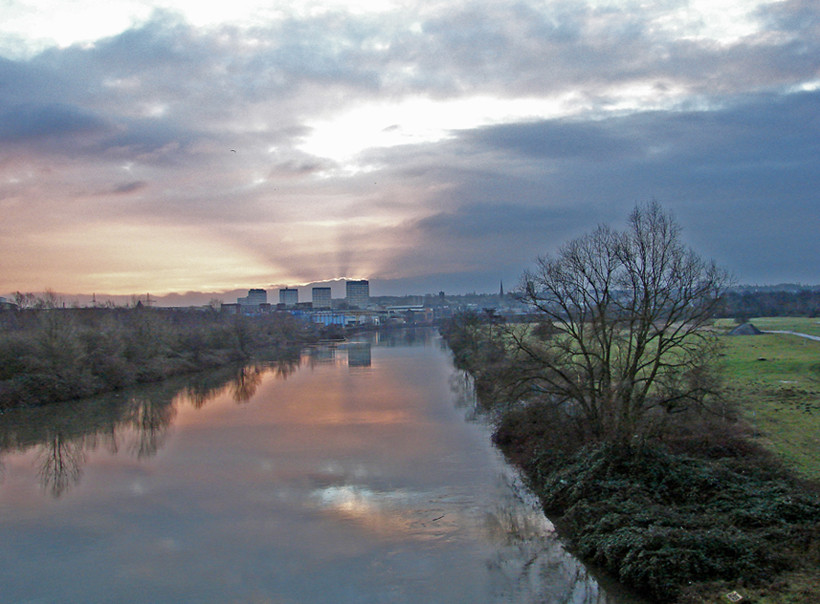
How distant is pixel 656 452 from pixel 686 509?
2.12 m

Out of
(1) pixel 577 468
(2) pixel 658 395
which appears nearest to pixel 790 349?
(2) pixel 658 395

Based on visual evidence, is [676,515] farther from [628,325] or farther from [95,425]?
[95,425]

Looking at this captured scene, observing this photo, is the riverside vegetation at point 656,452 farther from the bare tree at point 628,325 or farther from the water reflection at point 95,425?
the water reflection at point 95,425

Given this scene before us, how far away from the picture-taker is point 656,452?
42.5 ft

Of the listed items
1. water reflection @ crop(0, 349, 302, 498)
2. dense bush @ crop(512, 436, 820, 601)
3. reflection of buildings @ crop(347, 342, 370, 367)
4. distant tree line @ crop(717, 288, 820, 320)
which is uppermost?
distant tree line @ crop(717, 288, 820, 320)

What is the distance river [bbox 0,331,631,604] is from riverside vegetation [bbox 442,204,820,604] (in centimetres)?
92

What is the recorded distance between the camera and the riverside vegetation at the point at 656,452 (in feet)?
28.5

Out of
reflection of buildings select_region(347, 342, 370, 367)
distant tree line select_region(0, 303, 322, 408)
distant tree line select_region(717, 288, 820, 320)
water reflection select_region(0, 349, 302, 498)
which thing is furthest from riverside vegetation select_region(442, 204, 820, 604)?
distant tree line select_region(717, 288, 820, 320)

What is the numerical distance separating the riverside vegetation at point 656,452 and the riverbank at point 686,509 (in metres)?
0.03

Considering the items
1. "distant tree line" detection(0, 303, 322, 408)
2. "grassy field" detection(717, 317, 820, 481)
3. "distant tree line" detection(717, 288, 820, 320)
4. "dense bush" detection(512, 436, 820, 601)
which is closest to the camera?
"dense bush" detection(512, 436, 820, 601)

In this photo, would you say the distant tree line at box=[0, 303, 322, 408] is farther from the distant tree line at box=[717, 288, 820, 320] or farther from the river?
the distant tree line at box=[717, 288, 820, 320]

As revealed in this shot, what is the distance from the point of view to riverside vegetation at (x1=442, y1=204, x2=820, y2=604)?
8.68 meters

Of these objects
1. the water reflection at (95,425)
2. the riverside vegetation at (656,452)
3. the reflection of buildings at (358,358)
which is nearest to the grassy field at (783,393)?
the riverside vegetation at (656,452)

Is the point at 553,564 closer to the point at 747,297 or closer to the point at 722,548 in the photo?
the point at 722,548
